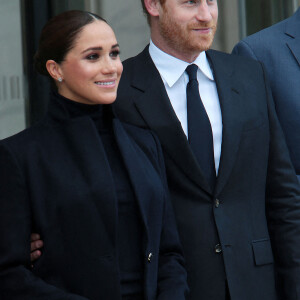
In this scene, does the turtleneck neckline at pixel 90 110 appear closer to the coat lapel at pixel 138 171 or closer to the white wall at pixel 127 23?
the coat lapel at pixel 138 171

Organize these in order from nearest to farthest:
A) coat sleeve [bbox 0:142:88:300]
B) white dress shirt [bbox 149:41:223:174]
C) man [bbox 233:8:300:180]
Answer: coat sleeve [bbox 0:142:88:300], white dress shirt [bbox 149:41:223:174], man [bbox 233:8:300:180]

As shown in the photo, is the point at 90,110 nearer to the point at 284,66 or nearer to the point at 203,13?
the point at 203,13

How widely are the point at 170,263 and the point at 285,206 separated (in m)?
0.71

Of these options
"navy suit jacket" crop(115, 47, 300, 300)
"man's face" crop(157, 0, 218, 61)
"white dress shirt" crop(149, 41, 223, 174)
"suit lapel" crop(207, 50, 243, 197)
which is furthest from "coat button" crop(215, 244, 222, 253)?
"man's face" crop(157, 0, 218, 61)

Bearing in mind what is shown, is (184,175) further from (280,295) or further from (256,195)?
(280,295)

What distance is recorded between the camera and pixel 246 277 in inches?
136

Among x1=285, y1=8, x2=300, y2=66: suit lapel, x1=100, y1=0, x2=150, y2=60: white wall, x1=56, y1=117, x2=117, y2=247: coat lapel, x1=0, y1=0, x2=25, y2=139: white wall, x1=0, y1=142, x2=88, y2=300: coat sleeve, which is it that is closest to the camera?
x1=0, y1=142, x2=88, y2=300: coat sleeve

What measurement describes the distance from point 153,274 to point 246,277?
577mm

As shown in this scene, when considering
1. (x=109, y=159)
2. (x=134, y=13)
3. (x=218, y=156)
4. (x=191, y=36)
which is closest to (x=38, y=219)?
(x=109, y=159)

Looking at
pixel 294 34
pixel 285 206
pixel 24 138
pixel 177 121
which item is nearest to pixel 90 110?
pixel 24 138

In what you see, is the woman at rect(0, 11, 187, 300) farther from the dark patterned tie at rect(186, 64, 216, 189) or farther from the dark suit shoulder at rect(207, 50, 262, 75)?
the dark suit shoulder at rect(207, 50, 262, 75)

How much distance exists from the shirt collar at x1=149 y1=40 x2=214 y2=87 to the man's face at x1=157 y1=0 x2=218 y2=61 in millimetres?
31

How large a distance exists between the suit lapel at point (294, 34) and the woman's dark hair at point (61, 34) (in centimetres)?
120

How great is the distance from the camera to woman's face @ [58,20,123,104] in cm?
310
